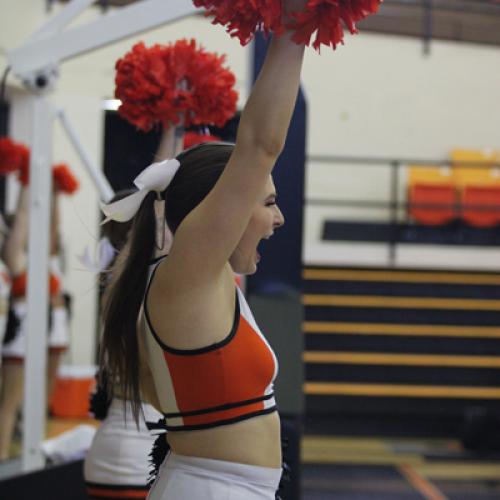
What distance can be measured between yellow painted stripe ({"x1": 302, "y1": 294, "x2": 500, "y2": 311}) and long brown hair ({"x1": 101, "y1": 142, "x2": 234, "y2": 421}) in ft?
17.9

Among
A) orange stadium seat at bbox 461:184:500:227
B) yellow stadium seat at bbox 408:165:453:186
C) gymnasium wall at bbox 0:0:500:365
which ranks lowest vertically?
orange stadium seat at bbox 461:184:500:227

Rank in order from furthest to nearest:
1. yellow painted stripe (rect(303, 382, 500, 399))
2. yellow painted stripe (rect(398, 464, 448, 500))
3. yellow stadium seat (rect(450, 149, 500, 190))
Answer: yellow stadium seat (rect(450, 149, 500, 190))
yellow painted stripe (rect(303, 382, 500, 399))
yellow painted stripe (rect(398, 464, 448, 500))

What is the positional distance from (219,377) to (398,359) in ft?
18.7

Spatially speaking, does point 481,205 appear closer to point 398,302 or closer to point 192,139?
point 398,302

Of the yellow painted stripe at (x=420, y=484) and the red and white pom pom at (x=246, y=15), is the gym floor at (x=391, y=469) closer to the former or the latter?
the yellow painted stripe at (x=420, y=484)

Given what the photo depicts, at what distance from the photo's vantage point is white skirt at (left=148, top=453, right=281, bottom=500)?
1091mm

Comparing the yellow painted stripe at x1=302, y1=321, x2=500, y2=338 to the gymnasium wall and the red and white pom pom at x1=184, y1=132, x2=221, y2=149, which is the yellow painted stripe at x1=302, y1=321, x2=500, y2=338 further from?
the red and white pom pom at x1=184, y1=132, x2=221, y2=149

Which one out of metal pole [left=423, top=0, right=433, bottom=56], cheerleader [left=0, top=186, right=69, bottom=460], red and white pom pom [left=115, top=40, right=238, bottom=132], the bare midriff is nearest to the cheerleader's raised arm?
the bare midriff

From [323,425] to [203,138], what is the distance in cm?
466

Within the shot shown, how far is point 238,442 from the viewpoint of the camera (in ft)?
3.57

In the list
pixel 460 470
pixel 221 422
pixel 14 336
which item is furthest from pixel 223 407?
pixel 460 470

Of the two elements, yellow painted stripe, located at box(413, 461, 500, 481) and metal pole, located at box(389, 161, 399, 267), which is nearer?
yellow painted stripe, located at box(413, 461, 500, 481)

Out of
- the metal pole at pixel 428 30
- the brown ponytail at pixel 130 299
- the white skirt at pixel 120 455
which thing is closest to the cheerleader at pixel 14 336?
the white skirt at pixel 120 455

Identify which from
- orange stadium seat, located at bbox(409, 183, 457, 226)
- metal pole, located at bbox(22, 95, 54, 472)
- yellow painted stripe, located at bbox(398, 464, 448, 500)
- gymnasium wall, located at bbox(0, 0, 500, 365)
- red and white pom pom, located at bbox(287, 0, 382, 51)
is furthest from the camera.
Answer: gymnasium wall, located at bbox(0, 0, 500, 365)
